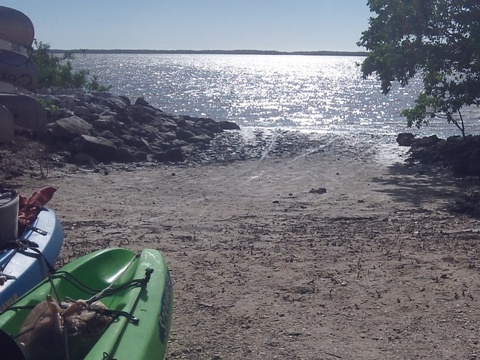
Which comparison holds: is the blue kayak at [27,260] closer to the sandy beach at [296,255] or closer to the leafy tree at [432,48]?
the sandy beach at [296,255]

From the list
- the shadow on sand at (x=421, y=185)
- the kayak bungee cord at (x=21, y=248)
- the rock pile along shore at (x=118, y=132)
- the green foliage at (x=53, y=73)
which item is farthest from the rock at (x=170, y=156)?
the kayak bungee cord at (x=21, y=248)

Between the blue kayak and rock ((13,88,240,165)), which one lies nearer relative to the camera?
the blue kayak

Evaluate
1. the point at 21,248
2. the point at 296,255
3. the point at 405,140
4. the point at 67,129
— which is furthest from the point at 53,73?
the point at 21,248

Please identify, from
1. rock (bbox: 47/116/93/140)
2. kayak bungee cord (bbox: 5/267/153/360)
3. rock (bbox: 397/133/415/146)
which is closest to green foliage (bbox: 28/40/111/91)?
rock (bbox: 47/116/93/140)

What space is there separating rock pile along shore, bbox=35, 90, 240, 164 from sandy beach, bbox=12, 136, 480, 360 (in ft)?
5.91

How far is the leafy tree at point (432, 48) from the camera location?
54.4 feet

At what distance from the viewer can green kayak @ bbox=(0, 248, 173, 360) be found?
431 centimetres

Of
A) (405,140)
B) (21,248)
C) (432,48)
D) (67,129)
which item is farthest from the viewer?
(405,140)

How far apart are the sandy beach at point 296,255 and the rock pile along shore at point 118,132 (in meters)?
1.80

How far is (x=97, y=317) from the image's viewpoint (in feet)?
15.1

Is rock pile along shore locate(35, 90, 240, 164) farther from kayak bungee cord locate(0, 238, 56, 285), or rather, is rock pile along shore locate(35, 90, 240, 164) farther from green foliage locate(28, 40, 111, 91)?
kayak bungee cord locate(0, 238, 56, 285)

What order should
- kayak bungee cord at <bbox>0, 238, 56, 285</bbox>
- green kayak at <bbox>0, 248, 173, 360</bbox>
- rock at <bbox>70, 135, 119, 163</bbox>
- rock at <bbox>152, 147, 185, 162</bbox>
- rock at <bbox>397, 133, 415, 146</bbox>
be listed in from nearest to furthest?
1. green kayak at <bbox>0, 248, 173, 360</bbox>
2. kayak bungee cord at <bbox>0, 238, 56, 285</bbox>
3. rock at <bbox>70, 135, 119, 163</bbox>
4. rock at <bbox>152, 147, 185, 162</bbox>
5. rock at <bbox>397, 133, 415, 146</bbox>

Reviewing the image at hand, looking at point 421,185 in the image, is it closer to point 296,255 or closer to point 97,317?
point 296,255

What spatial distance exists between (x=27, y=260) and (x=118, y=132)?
15110 millimetres
